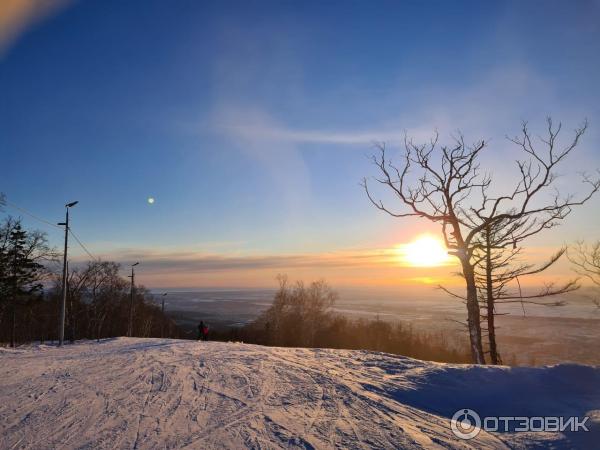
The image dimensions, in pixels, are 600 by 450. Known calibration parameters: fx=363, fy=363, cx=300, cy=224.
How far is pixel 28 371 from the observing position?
436 inches

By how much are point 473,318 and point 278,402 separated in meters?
8.79

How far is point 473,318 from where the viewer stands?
13.1 m

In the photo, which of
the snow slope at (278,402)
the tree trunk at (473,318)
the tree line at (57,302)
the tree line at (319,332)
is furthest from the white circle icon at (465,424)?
the tree line at (319,332)

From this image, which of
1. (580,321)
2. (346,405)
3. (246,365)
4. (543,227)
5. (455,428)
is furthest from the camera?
(580,321)

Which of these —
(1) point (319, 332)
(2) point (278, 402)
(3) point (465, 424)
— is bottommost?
(1) point (319, 332)

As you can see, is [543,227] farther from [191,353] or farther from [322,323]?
[322,323]

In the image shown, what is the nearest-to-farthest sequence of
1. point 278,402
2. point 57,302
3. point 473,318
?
1. point 278,402
2. point 473,318
3. point 57,302

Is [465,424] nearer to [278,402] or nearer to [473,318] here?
[278,402]

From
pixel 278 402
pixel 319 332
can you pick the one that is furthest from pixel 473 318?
pixel 319 332

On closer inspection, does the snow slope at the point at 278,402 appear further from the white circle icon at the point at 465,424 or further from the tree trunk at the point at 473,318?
the tree trunk at the point at 473,318

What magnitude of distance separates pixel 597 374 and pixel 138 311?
72.6m

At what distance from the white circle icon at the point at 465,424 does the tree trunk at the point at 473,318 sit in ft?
20.5

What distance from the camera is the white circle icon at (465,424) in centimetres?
606

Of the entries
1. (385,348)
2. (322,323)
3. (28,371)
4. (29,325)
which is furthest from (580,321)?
(29,325)
